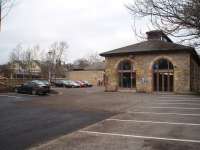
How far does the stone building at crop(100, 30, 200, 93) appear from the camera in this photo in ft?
108

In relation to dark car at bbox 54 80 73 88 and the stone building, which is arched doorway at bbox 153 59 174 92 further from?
dark car at bbox 54 80 73 88

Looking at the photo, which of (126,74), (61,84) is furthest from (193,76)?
(61,84)

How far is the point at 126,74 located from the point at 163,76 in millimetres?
4680

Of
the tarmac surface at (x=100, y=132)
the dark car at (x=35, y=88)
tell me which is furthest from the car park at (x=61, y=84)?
the tarmac surface at (x=100, y=132)

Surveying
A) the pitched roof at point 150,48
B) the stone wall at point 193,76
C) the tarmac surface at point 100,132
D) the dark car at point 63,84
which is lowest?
the tarmac surface at point 100,132

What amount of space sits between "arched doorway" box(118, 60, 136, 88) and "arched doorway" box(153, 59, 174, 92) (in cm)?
274

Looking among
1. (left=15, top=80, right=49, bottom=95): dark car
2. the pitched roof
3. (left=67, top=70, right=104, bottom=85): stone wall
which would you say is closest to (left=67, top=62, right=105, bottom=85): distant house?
(left=67, top=70, right=104, bottom=85): stone wall

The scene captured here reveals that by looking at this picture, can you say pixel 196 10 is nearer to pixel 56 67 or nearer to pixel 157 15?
pixel 157 15

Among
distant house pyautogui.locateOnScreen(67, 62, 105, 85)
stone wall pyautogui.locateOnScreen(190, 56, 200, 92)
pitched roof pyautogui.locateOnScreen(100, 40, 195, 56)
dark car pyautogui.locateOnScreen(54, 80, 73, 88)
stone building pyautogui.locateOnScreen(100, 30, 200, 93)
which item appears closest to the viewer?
pitched roof pyautogui.locateOnScreen(100, 40, 195, 56)

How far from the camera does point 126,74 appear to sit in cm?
3669

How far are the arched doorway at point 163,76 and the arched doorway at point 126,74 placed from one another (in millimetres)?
2735

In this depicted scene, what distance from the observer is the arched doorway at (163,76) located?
111 feet

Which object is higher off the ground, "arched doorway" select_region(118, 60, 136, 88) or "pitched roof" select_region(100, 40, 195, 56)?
"pitched roof" select_region(100, 40, 195, 56)

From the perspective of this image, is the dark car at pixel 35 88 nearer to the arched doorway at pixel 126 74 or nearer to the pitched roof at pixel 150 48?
the pitched roof at pixel 150 48
